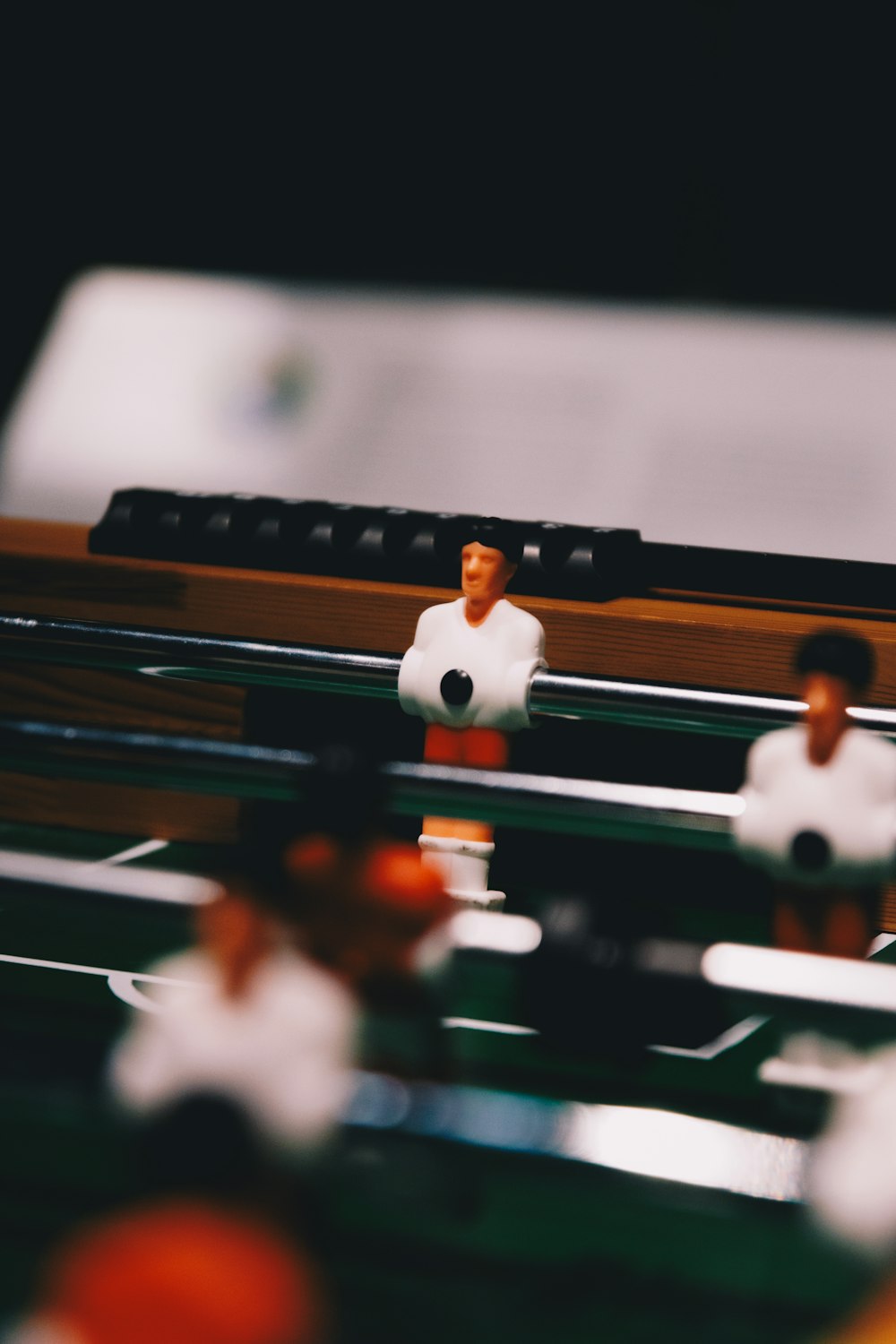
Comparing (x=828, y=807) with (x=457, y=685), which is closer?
(x=828, y=807)

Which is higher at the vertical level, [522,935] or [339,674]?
[339,674]

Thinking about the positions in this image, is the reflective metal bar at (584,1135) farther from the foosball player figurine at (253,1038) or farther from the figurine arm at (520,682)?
the figurine arm at (520,682)

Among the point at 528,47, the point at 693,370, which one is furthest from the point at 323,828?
the point at 528,47

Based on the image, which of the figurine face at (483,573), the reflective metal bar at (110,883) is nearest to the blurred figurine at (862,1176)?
the reflective metal bar at (110,883)

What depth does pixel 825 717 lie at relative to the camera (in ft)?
3.20

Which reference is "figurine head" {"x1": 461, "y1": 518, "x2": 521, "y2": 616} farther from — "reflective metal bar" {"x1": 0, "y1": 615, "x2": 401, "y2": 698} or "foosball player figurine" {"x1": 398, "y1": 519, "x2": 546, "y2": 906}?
"reflective metal bar" {"x1": 0, "y1": 615, "x2": 401, "y2": 698}

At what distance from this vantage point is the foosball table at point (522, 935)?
2.46ft

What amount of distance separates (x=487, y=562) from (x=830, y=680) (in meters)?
0.54

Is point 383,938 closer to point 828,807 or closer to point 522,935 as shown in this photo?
point 522,935

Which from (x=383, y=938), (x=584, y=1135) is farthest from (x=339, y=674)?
(x=584, y=1135)

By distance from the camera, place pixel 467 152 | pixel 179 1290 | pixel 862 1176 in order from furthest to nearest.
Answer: pixel 467 152, pixel 862 1176, pixel 179 1290

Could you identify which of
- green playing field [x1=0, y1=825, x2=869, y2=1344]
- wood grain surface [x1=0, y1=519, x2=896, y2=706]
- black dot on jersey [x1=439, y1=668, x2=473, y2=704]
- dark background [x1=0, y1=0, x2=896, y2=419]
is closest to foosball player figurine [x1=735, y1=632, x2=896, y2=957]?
green playing field [x1=0, y1=825, x2=869, y2=1344]

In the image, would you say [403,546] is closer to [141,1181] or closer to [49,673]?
[49,673]

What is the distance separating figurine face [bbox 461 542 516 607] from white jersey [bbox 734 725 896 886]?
52cm
